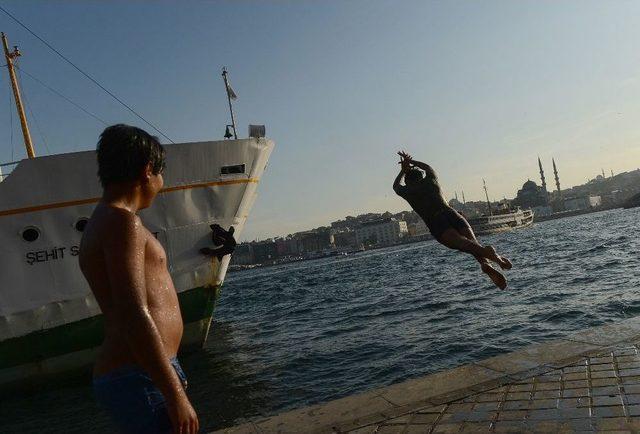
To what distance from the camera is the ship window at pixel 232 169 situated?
11.9m

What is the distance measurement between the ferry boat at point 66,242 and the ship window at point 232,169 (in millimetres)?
51

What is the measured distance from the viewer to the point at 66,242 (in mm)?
10266

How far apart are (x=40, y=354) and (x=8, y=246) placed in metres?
2.56

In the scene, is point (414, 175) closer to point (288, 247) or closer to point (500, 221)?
point (500, 221)

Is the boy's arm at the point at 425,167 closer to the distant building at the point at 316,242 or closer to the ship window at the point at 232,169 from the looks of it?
the ship window at the point at 232,169

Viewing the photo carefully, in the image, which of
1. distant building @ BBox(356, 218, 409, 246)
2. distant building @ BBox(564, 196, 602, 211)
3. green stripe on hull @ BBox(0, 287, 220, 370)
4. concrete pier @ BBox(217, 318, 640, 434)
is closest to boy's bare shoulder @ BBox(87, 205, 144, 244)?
concrete pier @ BBox(217, 318, 640, 434)

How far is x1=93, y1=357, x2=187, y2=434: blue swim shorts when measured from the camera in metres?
1.96

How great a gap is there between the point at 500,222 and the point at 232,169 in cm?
9802

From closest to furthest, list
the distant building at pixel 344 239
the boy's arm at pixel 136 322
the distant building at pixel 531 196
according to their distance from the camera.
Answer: the boy's arm at pixel 136 322 < the distant building at pixel 531 196 < the distant building at pixel 344 239

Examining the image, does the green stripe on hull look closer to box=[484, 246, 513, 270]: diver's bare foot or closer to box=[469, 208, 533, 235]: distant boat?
box=[484, 246, 513, 270]: diver's bare foot

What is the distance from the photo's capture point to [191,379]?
11.0 meters

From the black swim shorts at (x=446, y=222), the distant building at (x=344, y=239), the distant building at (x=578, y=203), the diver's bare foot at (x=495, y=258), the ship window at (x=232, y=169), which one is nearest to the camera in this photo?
the diver's bare foot at (x=495, y=258)

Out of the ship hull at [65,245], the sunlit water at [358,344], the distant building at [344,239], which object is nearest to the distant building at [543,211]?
the distant building at [344,239]

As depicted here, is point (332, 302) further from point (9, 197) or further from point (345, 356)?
point (9, 197)
